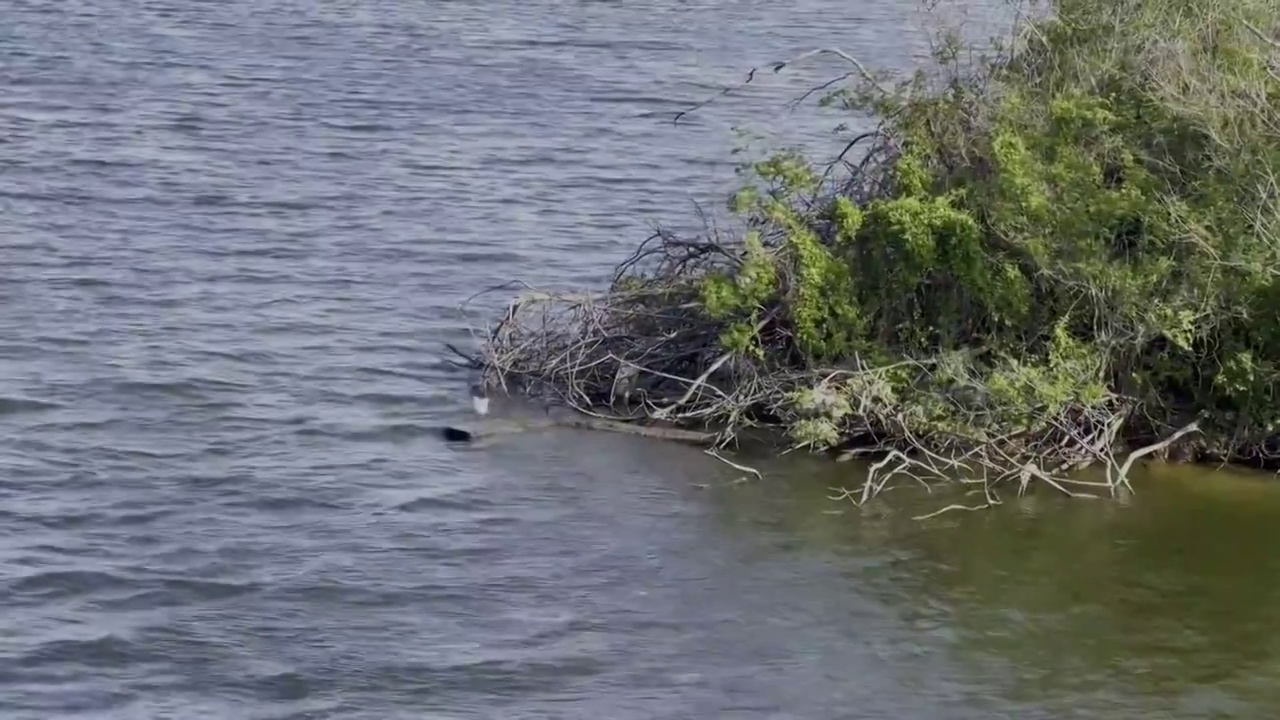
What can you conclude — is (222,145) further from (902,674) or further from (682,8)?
(902,674)

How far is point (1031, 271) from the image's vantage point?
11992 millimetres

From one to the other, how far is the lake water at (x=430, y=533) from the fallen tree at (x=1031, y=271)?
1.32 feet

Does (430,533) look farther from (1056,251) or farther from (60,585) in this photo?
(1056,251)

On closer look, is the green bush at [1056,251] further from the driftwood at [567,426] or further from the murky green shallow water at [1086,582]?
the driftwood at [567,426]

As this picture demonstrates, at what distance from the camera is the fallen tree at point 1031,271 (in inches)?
456

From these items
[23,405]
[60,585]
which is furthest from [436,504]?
[23,405]

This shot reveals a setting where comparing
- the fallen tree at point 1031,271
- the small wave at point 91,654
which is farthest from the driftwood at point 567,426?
the small wave at point 91,654

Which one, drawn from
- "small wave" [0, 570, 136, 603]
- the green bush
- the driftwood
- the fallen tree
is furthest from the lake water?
the green bush

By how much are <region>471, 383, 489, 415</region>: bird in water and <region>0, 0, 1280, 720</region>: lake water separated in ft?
0.46

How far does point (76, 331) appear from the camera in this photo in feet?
49.3

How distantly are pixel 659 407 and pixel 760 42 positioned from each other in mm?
15487

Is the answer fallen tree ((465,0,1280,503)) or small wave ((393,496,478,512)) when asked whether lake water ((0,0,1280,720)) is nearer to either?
small wave ((393,496,478,512))

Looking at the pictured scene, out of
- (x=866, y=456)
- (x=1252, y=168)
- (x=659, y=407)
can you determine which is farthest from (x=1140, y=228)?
(x=659, y=407)

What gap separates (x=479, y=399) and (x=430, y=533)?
2118 millimetres
